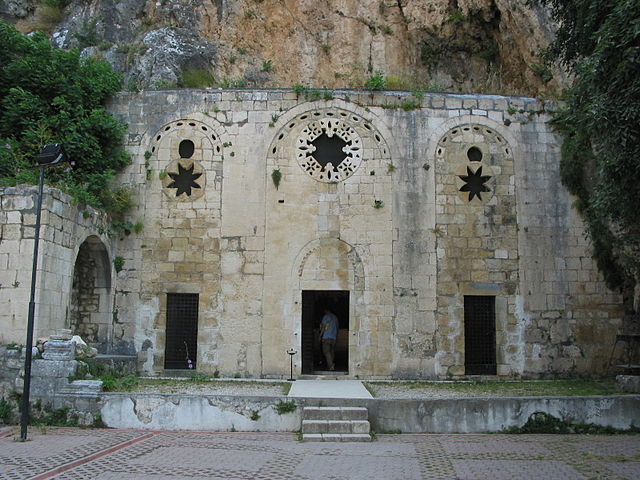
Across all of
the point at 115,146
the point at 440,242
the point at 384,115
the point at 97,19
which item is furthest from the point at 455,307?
the point at 97,19

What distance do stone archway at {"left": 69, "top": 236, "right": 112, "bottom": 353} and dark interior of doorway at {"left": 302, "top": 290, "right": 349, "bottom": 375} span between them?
177 inches

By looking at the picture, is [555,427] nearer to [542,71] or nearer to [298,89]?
[298,89]

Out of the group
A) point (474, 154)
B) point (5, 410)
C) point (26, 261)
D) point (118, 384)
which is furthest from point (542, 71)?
point (5, 410)

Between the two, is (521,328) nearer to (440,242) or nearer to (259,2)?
(440,242)

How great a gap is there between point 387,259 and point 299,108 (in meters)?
4.26

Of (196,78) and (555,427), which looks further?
(196,78)

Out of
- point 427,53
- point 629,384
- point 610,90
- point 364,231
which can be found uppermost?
point 427,53

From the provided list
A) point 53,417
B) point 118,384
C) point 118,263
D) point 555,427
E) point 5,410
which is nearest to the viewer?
point 555,427

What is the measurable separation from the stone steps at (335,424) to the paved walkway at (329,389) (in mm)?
527

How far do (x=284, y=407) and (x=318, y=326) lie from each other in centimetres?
756

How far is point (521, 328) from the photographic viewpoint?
554 inches

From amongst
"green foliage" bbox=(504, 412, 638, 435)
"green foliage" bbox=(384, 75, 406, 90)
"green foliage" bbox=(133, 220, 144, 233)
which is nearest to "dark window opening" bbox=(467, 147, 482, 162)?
"green foliage" bbox=(384, 75, 406, 90)

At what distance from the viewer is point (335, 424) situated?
29.7 ft

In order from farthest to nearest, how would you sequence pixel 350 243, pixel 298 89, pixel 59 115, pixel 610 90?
1. pixel 298 89
2. pixel 350 243
3. pixel 59 115
4. pixel 610 90
